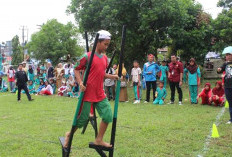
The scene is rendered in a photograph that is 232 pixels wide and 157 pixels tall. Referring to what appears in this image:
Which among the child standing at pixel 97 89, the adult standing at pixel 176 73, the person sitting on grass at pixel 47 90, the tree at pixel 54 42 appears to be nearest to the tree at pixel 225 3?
the adult standing at pixel 176 73

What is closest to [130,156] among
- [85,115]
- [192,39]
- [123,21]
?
[85,115]

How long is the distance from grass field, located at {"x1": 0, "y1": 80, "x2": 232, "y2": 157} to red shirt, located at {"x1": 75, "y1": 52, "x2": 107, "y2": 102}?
1283 millimetres

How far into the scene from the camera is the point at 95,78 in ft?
14.9

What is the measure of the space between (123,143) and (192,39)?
17.8m

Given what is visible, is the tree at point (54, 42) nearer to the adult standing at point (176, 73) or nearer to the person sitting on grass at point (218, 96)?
the adult standing at point (176, 73)

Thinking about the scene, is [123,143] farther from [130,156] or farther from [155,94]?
[155,94]

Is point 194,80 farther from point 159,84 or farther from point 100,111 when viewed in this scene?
point 100,111

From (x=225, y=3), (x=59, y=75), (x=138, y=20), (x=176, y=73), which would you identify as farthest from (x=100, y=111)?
(x=225, y=3)

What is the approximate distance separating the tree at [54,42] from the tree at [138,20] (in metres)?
30.3

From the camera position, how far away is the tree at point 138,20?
17.4 meters

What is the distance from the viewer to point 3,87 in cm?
2011

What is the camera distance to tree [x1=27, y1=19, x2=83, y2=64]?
4971 cm

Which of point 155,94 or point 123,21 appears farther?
point 123,21

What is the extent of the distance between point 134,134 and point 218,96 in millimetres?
6005
